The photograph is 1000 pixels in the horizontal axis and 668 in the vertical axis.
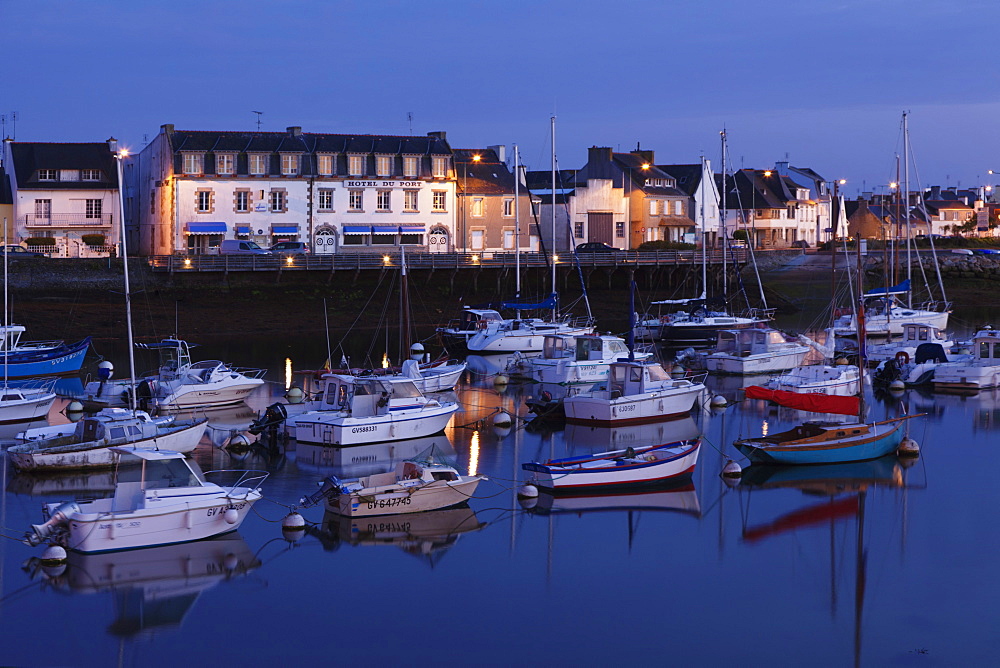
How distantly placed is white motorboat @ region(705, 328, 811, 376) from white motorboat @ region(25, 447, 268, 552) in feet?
91.2

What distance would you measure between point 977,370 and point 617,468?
21.7 metres

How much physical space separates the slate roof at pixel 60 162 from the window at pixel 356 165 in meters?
13.7

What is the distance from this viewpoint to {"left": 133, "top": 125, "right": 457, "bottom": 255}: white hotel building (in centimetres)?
7256

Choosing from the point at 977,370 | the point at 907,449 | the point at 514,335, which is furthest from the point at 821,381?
the point at 514,335

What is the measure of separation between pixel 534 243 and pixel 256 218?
19.1 metres

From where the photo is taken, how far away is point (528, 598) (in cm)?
2091

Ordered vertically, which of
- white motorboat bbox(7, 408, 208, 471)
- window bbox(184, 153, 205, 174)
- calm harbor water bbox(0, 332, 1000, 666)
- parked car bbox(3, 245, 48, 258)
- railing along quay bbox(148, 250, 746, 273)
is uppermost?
window bbox(184, 153, 205, 174)

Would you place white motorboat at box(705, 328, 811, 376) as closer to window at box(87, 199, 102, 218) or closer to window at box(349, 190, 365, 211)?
window at box(349, 190, 365, 211)

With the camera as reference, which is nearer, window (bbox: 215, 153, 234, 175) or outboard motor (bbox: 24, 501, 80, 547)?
outboard motor (bbox: 24, 501, 80, 547)

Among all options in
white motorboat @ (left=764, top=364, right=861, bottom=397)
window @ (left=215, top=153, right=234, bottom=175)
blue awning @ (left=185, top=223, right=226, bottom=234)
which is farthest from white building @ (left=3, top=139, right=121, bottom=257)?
white motorboat @ (left=764, top=364, right=861, bottom=397)

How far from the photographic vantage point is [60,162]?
241 feet

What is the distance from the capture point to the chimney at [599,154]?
91312 mm

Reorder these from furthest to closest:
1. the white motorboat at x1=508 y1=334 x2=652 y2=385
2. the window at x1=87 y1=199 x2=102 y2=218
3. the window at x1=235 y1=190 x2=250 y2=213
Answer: the window at x1=235 y1=190 x2=250 y2=213 < the window at x1=87 y1=199 x2=102 y2=218 < the white motorboat at x1=508 y1=334 x2=652 y2=385

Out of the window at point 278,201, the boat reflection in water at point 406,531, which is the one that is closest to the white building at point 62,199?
the window at point 278,201
